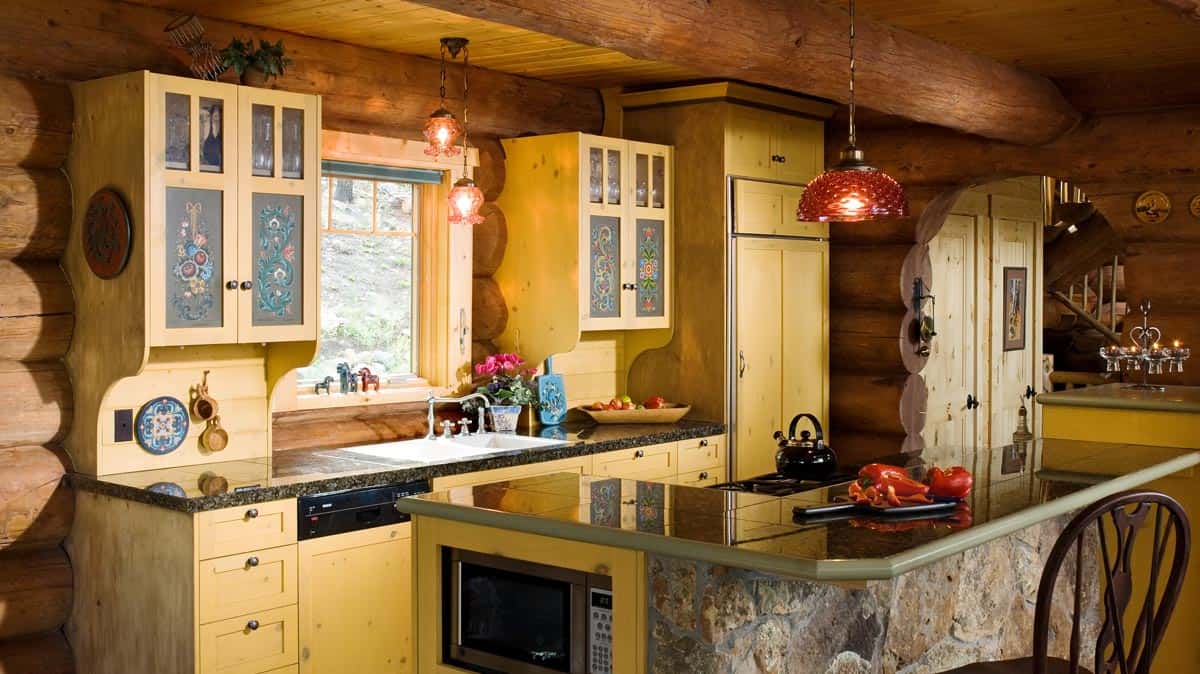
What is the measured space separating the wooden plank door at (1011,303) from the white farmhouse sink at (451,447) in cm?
403

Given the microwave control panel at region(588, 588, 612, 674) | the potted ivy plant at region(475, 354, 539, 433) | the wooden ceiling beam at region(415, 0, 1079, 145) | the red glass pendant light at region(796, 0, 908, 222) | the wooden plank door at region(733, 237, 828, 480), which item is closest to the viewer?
the microwave control panel at region(588, 588, 612, 674)

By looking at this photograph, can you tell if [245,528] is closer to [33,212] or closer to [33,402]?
[33,402]

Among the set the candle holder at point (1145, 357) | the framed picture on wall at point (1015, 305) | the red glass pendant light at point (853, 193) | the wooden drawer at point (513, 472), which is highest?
the red glass pendant light at point (853, 193)

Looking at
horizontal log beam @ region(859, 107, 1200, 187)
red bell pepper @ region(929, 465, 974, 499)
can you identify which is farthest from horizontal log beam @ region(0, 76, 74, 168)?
horizontal log beam @ region(859, 107, 1200, 187)

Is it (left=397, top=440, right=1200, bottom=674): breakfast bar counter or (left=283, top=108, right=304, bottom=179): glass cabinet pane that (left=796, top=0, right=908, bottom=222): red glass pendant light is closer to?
(left=397, top=440, right=1200, bottom=674): breakfast bar counter

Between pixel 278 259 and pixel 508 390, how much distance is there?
1.45 meters

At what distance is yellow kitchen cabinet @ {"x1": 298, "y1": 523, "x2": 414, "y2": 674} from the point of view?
4230 mm

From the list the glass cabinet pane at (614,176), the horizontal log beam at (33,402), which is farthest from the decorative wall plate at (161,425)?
the glass cabinet pane at (614,176)

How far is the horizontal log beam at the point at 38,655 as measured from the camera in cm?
413

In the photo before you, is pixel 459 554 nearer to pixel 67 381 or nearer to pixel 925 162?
pixel 67 381

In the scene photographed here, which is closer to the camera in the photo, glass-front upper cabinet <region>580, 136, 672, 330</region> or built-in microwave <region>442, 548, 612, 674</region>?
built-in microwave <region>442, 548, 612, 674</region>

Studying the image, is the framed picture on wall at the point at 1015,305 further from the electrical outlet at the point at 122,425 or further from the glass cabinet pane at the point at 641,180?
the electrical outlet at the point at 122,425

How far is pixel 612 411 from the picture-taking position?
19.2 feet

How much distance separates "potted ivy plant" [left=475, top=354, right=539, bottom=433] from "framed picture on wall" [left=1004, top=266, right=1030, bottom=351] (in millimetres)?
4046
